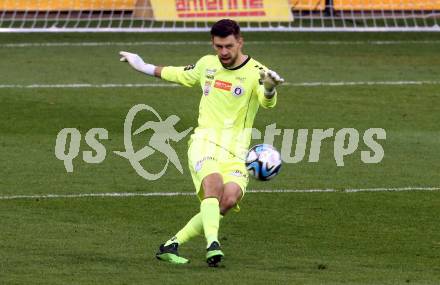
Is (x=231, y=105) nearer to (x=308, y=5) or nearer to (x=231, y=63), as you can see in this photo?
(x=231, y=63)

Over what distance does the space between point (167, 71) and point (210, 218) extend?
1601 millimetres

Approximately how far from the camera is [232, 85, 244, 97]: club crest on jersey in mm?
11750

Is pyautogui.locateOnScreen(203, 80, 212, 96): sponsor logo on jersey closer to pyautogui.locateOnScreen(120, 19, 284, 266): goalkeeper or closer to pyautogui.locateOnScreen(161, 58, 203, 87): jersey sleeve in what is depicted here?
pyautogui.locateOnScreen(120, 19, 284, 266): goalkeeper

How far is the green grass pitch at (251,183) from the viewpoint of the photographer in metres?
11.5

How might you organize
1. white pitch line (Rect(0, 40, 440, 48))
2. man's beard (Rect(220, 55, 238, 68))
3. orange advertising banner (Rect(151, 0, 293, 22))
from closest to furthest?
man's beard (Rect(220, 55, 238, 68)), white pitch line (Rect(0, 40, 440, 48)), orange advertising banner (Rect(151, 0, 293, 22))

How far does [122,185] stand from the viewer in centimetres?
1550

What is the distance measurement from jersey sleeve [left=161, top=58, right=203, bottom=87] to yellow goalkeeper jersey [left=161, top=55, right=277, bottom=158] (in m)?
0.20

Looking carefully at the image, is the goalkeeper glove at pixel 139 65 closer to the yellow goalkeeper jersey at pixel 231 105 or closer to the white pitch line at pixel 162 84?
the yellow goalkeeper jersey at pixel 231 105

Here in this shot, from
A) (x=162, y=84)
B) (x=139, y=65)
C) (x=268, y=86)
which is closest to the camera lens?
(x=268, y=86)

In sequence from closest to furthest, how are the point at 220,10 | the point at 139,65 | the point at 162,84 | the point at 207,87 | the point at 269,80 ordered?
the point at 269,80, the point at 207,87, the point at 139,65, the point at 162,84, the point at 220,10

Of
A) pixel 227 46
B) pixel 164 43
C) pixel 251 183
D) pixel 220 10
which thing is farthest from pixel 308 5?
pixel 227 46

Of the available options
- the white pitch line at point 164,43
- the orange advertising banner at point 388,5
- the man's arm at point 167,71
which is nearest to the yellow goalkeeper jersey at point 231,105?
the man's arm at point 167,71

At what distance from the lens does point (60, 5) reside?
27844mm

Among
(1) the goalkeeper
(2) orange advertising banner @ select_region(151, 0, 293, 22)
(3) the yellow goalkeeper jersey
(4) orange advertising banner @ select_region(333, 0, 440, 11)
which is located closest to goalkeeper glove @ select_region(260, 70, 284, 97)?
(1) the goalkeeper
